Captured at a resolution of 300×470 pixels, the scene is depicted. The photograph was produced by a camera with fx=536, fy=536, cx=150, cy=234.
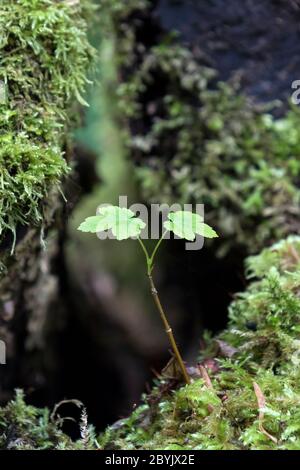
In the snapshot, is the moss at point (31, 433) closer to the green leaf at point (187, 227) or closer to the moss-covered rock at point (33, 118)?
the moss-covered rock at point (33, 118)

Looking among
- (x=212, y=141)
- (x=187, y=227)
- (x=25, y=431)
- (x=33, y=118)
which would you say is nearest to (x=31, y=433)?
(x=25, y=431)

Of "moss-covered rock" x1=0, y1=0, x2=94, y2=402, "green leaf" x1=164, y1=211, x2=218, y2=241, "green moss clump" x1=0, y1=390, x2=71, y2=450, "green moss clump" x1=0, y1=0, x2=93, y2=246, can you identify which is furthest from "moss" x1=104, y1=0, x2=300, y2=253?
"green moss clump" x1=0, y1=390, x2=71, y2=450

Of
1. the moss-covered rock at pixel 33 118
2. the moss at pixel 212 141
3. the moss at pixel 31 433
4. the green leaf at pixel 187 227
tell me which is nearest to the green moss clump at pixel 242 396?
the moss at pixel 31 433

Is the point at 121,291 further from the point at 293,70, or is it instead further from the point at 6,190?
the point at 6,190

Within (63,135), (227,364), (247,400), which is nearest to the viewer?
(247,400)

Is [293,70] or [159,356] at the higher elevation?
[293,70]

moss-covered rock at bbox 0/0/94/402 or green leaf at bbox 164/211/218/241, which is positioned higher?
moss-covered rock at bbox 0/0/94/402

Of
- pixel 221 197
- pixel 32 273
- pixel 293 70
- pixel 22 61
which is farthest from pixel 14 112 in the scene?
pixel 293 70

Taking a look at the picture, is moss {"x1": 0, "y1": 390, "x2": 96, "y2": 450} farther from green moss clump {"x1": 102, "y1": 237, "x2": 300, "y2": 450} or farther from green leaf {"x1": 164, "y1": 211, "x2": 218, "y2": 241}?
green leaf {"x1": 164, "y1": 211, "x2": 218, "y2": 241}
